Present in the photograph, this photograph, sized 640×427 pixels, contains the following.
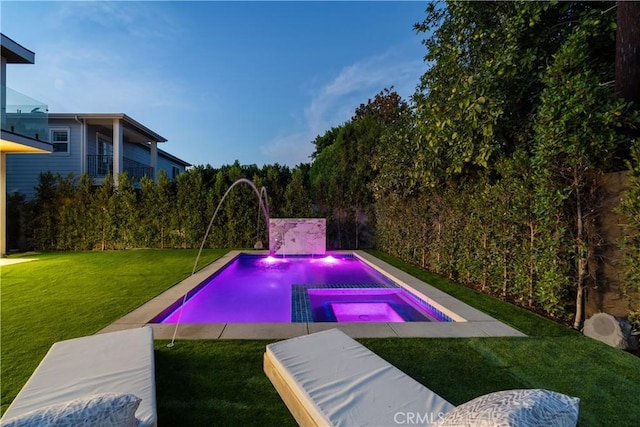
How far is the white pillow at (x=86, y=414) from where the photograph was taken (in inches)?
45.0

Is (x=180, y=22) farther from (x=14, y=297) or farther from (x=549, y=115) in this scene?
(x=549, y=115)

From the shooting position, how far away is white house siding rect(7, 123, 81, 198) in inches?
564

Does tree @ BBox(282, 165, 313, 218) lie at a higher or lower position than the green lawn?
higher

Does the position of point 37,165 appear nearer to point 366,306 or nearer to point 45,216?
point 45,216

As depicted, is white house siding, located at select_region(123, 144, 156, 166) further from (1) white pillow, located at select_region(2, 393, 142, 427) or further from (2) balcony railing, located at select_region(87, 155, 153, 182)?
(1) white pillow, located at select_region(2, 393, 142, 427)

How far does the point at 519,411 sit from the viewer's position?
3.76 ft

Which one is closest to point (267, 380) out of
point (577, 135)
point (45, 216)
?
point (577, 135)

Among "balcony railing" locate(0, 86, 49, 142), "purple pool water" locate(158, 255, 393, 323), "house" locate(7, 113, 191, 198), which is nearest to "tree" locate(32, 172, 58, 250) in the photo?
"balcony railing" locate(0, 86, 49, 142)

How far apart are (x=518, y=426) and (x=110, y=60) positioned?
66.9 feet

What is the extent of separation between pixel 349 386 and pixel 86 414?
5.34 feet

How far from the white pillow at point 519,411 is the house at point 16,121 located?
42.2 feet

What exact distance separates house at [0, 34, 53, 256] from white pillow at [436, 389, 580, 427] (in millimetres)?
12860

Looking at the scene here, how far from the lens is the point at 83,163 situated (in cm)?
1435

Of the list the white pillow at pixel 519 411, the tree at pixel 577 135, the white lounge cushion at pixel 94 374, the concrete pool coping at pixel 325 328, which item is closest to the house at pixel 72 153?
the concrete pool coping at pixel 325 328
